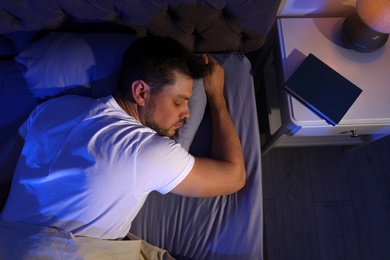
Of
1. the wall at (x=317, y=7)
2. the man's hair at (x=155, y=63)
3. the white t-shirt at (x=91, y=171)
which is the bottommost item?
the white t-shirt at (x=91, y=171)

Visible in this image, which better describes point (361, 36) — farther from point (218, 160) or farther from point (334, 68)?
point (218, 160)

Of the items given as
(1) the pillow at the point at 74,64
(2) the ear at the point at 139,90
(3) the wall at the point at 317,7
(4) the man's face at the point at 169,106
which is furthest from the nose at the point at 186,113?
(3) the wall at the point at 317,7

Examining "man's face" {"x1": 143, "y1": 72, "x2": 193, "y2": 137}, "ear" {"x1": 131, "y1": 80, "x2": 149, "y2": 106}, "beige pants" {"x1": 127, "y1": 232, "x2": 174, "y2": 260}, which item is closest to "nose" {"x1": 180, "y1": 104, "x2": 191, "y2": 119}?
"man's face" {"x1": 143, "y1": 72, "x2": 193, "y2": 137}

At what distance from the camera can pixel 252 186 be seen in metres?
1.06

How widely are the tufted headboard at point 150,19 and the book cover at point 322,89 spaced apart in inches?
7.9

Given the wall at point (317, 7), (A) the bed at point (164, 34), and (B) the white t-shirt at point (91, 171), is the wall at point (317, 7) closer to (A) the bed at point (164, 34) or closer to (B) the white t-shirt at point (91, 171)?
(A) the bed at point (164, 34)

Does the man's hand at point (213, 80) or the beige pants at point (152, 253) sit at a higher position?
the man's hand at point (213, 80)

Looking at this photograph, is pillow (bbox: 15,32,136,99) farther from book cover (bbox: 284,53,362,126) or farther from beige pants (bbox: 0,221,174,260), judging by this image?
book cover (bbox: 284,53,362,126)

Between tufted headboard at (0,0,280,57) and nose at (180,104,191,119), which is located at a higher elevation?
tufted headboard at (0,0,280,57)

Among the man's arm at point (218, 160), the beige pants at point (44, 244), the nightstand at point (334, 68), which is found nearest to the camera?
the beige pants at point (44, 244)

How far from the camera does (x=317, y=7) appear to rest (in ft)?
3.79

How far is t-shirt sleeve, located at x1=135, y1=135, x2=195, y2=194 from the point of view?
853 millimetres

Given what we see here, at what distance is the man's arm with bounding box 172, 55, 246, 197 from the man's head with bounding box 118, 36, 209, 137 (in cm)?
13

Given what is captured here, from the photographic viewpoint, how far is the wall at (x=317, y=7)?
1.13 m
